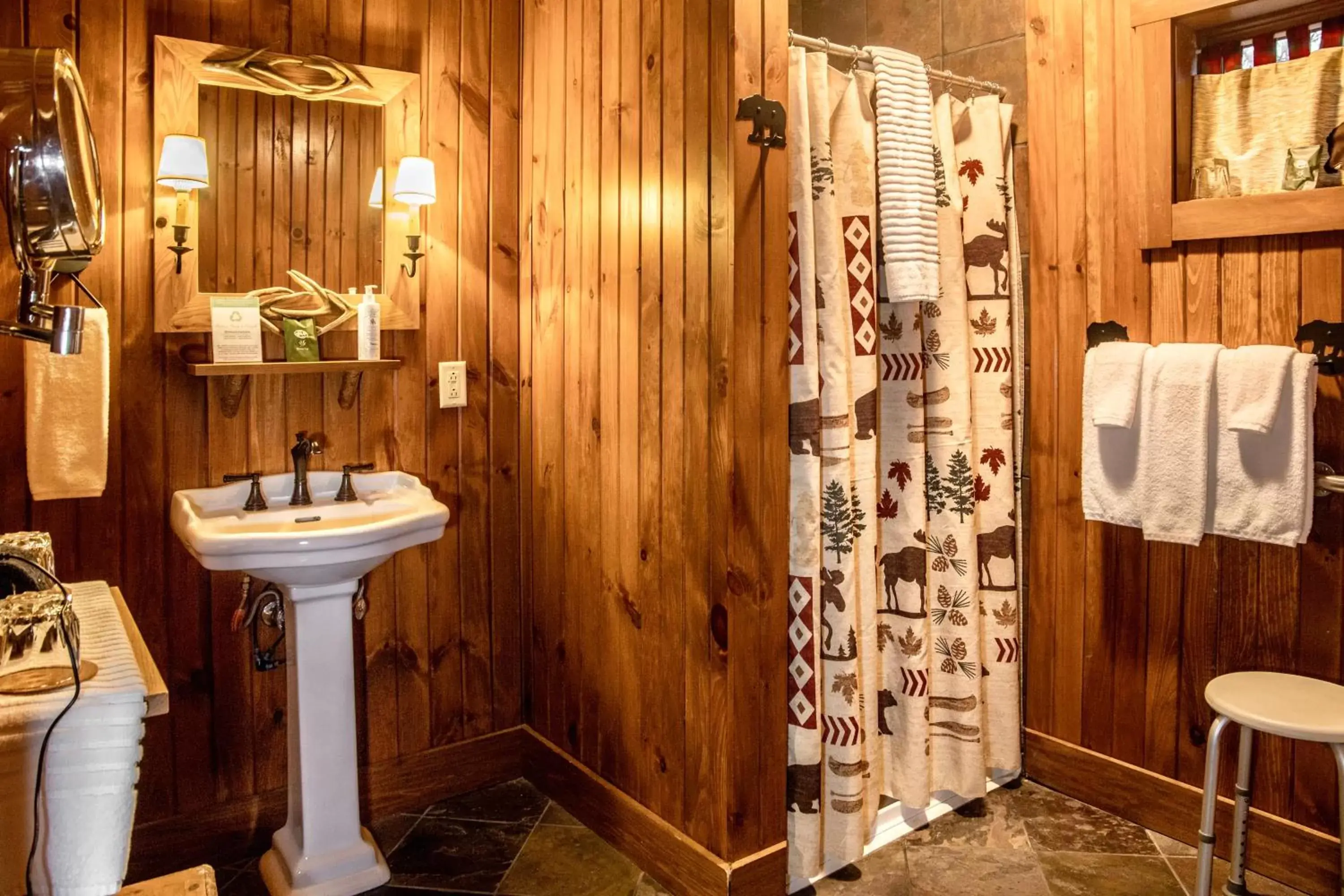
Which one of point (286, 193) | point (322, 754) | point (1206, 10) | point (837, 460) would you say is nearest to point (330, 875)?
point (322, 754)

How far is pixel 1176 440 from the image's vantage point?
224 cm

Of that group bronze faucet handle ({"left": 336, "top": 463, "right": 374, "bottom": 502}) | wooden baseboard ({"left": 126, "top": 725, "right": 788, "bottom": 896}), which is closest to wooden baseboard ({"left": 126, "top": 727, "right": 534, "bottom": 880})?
wooden baseboard ({"left": 126, "top": 725, "right": 788, "bottom": 896})

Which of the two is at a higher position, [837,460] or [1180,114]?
[1180,114]

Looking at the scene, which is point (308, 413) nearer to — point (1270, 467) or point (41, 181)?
point (41, 181)

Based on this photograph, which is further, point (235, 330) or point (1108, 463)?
point (1108, 463)

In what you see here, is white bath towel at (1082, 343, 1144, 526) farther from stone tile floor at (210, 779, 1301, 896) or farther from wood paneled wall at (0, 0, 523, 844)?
wood paneled wall at (0, 0, 523, 844)

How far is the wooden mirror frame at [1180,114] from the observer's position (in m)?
2.20

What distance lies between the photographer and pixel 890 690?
2.49m

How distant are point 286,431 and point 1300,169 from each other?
2404mm

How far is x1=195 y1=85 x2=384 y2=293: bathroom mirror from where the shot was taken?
90.4 inches

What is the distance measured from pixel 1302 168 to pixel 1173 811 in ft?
5.03

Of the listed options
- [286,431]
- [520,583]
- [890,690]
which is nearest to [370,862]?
[520,583]

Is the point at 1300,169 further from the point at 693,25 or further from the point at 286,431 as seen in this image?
the point at 286,431

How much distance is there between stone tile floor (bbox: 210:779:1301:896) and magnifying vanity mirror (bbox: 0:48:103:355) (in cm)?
171
